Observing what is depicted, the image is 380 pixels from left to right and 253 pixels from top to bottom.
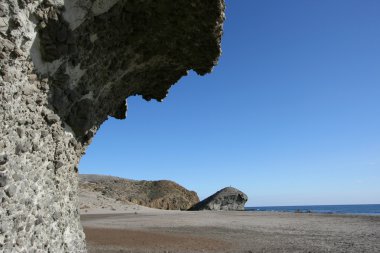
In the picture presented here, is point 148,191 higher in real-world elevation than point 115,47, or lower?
higher

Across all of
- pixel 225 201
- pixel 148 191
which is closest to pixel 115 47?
pixel 225 201

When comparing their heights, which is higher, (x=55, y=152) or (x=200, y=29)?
(x=200, y=29)

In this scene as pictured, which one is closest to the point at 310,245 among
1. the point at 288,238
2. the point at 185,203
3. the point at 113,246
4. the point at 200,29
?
the point at 288,238

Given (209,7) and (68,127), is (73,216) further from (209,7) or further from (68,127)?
(209,7)

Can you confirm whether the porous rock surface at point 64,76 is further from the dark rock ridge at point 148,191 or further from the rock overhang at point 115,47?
the dark rock ridge at point 148,191

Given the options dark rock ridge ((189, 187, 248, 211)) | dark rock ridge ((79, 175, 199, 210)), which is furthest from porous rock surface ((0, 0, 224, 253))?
dark rock ridge ((189, 187, 248, 211))

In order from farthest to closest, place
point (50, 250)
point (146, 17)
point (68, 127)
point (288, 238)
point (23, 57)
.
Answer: point (288, 238)
point (146, 17)
point (68, 127)
point (50, 250)
point (23, 57)

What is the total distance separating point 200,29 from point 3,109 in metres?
5.06

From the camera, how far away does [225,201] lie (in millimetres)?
58812

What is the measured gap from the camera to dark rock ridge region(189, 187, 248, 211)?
56500mm

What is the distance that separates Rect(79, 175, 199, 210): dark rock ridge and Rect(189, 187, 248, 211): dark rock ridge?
3.52m

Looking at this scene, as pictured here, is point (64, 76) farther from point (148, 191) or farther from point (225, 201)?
point (148, 191)

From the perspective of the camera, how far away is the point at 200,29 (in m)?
9.33

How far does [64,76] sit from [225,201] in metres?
53.1
